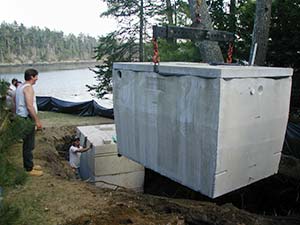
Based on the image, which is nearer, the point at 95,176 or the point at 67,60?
the point at 95,176

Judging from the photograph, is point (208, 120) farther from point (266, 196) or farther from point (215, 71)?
point (266, 196)

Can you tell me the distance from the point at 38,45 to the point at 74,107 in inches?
2335

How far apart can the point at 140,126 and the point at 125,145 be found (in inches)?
20.9

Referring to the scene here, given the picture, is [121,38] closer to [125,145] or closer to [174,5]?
[174,5]

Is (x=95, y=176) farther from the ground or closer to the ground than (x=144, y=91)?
closer to the ground

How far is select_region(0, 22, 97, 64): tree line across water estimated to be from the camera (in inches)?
2351

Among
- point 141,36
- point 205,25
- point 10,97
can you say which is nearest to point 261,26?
point 205,25

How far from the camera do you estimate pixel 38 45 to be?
68.9 m

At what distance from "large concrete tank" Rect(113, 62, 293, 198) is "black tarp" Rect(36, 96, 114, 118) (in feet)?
32.7

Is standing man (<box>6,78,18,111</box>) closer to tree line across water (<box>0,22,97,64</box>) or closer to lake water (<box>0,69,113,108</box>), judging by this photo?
lake water (<box>0,69,113,108</box>)

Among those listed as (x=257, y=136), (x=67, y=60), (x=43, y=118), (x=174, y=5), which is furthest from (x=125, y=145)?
(x=67, y=60)

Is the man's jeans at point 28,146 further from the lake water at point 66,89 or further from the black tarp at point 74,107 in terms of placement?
the black tarp at point 74,107

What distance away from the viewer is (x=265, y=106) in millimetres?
3232

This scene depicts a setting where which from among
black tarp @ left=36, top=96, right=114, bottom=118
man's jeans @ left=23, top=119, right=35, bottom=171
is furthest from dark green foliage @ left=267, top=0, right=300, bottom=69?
black tarp @ left=36, top=96, right=114, bottom=118
